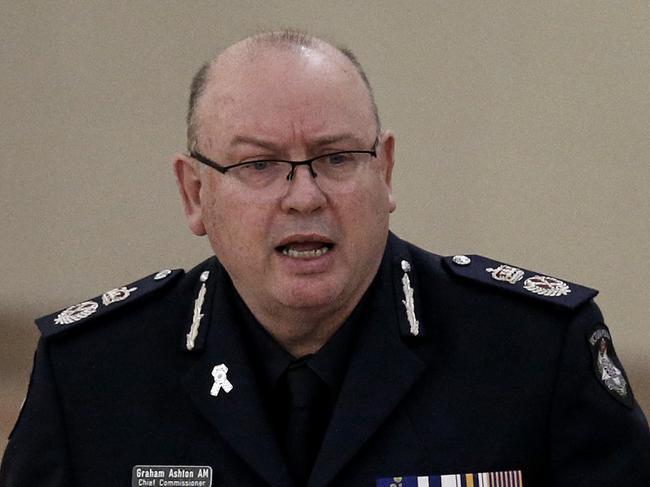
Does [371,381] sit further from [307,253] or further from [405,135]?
[405,135]

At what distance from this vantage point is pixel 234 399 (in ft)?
8.53

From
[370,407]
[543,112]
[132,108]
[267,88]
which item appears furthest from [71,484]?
[132,108]

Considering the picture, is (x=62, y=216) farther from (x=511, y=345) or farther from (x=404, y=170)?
(x=511, y=345)

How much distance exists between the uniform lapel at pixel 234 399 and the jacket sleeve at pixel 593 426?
1.41ft

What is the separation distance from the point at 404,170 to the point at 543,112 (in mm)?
472

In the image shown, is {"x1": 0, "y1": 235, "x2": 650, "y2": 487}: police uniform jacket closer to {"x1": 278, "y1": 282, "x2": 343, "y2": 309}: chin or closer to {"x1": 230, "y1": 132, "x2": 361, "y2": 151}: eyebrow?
{"x1": 278, "y1": 282, "x2": 343, "y2": 309}: chin

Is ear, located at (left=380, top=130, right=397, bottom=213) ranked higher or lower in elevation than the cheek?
higher

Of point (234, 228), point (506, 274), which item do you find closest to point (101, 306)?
point (234, 228)

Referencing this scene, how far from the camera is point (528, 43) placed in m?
4.52

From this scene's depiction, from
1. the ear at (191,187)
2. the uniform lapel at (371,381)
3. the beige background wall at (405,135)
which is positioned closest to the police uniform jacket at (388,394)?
the uniform lapel at (371,381)

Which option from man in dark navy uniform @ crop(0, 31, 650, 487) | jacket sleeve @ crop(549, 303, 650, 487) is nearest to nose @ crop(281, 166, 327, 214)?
man in dark navy uniform @ crop(0, 31, 650, 487)

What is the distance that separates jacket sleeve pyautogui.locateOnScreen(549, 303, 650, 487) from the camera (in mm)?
2438

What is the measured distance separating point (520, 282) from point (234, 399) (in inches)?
20.1

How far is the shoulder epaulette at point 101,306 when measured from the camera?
2.76 meters
